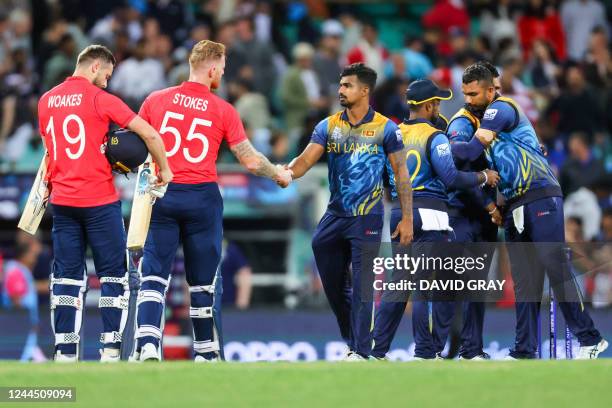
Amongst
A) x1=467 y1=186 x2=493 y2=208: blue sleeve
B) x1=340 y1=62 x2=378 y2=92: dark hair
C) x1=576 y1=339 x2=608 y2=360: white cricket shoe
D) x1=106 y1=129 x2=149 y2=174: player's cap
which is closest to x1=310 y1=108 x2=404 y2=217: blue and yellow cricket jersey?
x1=340 y1=62 x2=378 y2=92: dark hair

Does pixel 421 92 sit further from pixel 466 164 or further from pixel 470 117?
pixel 466 164

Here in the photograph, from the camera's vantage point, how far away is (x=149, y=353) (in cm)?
1120

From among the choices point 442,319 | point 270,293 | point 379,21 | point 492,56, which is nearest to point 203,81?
point 442,319

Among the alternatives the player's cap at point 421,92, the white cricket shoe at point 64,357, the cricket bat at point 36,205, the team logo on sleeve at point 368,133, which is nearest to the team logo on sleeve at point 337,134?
the team logo on sleeve at point 368,133

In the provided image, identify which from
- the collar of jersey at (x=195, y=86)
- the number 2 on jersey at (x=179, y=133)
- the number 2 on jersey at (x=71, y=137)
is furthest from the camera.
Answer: the collar of jersey at (x=195, y=86)

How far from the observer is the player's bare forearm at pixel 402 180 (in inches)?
463

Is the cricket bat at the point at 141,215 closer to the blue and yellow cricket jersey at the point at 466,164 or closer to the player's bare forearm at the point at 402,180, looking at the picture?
the player's bare forearm at the point at 402,180

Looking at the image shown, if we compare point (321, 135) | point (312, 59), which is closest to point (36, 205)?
point (321, 135)

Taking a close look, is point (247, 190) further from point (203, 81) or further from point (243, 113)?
point (203, 81)

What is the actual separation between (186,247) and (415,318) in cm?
210

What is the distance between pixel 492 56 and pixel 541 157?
34.4ft

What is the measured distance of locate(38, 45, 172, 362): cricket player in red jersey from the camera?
36.7ft

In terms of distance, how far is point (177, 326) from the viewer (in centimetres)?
1705

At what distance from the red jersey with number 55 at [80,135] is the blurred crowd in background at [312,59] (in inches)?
297
